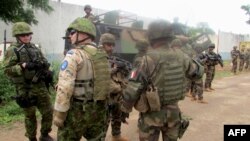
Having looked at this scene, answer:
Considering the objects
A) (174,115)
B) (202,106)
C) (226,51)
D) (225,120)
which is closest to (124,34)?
(202,106)

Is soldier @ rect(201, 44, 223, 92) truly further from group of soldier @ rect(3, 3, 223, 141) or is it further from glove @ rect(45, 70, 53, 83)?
group of soldier @ rect(3, 3, 223, 141)

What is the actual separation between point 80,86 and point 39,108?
1881 mm

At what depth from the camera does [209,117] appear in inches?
328

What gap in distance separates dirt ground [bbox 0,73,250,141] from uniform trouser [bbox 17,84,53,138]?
942mm

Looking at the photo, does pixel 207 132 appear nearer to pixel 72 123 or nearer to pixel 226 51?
pixel 72 123

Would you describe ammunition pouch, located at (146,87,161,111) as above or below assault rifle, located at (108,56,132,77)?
below

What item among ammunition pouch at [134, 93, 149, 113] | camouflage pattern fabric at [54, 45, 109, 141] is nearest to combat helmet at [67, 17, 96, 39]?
camouflage pattern fabric at [54, 45, 109, 141]

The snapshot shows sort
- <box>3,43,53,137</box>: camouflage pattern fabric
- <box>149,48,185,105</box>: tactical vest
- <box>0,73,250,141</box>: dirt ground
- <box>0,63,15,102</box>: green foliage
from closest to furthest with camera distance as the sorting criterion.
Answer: <box>149,48,185,105</box>: tactical vest, <box>3,43,53,137</box>: camouflage pattern fabric, <box>0,73,250,141</box>: dirt ground, <box>0,63,15,102</box>: green foliage

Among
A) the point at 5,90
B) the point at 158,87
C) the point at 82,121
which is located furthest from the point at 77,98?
the point at 5,90

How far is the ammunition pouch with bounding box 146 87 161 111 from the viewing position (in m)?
3.91

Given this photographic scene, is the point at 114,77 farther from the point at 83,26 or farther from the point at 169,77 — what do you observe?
the point at 83,26

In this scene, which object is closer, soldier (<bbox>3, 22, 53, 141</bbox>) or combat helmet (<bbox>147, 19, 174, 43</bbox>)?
combat helmet (<bbox>147, 19, 174, 43</bbox>)

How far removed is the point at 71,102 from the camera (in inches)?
153

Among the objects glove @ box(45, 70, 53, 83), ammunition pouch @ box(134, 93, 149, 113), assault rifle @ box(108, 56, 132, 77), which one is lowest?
ammunition pouch @ box(134, 93, 149, 113)
